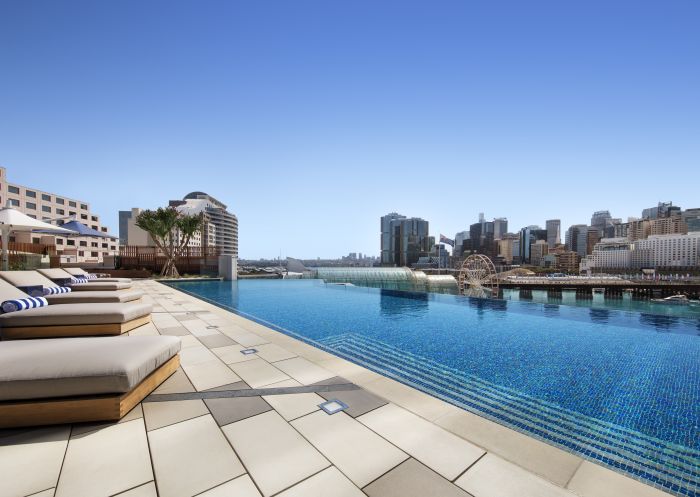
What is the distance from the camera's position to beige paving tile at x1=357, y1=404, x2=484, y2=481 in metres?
2.04

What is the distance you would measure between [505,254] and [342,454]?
16014cm

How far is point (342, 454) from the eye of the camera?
2.13m

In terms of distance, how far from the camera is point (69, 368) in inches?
93.4

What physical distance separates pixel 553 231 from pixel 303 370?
681ft

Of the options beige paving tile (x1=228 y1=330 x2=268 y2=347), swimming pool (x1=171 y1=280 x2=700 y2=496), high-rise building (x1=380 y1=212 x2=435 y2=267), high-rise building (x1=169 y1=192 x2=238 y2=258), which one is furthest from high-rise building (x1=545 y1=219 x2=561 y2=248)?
beige paving tile (x1=228 y1=330 x2=268 y2=347)

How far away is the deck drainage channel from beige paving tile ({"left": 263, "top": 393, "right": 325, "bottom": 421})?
0.32 ft

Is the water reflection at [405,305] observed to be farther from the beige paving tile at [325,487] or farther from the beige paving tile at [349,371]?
the beige paving tile at [325,487]

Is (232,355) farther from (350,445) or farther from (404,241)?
(404,241)

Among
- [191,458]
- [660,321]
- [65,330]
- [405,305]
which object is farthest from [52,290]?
[660,321]

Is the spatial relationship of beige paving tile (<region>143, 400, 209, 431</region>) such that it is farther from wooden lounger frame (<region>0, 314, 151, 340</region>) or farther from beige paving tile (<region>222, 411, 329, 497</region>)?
wooden lounger frame (<region>0, 314, 151, 340</region>)

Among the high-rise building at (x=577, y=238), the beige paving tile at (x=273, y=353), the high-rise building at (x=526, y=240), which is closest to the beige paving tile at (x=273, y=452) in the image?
the beige paving tile at (x=273, y=353)

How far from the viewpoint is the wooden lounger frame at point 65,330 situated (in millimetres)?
4234

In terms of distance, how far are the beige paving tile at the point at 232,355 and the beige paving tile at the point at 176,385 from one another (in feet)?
2.18

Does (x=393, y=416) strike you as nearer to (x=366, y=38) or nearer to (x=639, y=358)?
(x=639, y=358)
